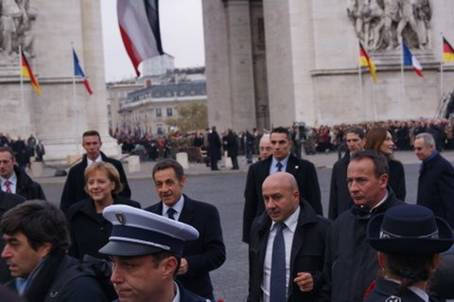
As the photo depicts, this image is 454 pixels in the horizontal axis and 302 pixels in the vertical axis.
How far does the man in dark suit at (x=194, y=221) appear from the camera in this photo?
224 inches

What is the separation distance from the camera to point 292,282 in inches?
202

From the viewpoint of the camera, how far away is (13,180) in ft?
26.7

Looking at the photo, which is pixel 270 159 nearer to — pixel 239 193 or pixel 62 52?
pixel 239 193

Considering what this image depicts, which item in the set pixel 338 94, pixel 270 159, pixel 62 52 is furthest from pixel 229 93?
pixel 270 159

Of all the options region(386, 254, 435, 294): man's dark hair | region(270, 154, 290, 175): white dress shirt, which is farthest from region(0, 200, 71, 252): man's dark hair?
region(270, 154, 290, 175): white dress shirt

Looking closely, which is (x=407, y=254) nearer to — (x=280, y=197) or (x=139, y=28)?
(x=280, y=197)

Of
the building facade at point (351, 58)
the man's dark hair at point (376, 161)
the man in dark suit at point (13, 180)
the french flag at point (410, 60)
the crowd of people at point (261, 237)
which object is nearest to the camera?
the crowd of people at point (261, 237)

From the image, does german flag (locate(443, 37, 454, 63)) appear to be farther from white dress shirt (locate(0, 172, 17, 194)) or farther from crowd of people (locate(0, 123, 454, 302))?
white dress shirt (locate(0, 172, 17, 194))

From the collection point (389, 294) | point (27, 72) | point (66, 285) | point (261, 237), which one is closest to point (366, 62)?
point (27, 72)

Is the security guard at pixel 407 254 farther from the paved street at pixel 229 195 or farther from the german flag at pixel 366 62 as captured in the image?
the german flag at pixel 366 62

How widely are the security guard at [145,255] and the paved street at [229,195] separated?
5389 millimetres

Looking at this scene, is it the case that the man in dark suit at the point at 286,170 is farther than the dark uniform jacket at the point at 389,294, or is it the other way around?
the man in dark suit at the point at 286,170

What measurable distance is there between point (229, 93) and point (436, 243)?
32382 millimetres

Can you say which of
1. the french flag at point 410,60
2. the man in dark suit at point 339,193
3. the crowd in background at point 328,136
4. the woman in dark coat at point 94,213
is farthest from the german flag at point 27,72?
the woman in dark coat at point 94,213
